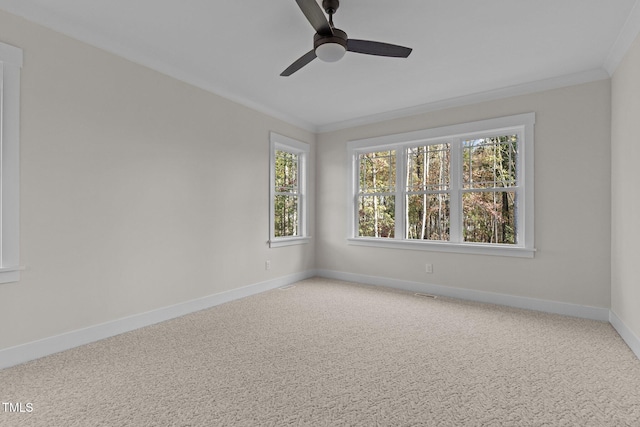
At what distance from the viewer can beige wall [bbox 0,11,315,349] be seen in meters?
2.39

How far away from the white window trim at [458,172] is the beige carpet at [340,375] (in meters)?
0.90

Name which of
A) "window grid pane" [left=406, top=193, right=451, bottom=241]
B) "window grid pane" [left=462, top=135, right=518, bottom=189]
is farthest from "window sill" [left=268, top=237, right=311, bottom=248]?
"window grid pane" [left=462, top=135, right=518, bottom=189]

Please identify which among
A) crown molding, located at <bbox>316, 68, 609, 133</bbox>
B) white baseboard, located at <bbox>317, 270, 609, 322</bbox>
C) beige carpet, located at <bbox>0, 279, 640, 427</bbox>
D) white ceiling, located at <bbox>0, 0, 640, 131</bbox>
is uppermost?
white ceiling, located at <bbox>0, 0, 640, 131</bbox>

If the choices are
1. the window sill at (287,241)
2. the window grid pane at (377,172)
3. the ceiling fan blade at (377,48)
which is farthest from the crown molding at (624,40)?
the window sill at (287,241)

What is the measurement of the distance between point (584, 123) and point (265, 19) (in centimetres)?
337

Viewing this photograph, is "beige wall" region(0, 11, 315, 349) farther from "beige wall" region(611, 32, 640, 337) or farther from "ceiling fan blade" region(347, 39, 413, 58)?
"beige wall" region(611, 32, 640, 337)

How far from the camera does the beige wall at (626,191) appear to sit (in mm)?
2523

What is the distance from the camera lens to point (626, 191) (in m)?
2.77

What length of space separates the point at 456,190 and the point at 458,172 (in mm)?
239

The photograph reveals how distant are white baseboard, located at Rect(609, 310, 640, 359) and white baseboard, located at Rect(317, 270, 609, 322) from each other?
15 cm

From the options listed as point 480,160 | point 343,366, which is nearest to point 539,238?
point 480,160

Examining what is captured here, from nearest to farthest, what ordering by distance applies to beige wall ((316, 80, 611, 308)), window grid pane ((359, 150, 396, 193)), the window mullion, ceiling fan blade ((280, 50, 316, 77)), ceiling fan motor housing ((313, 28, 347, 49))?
ceiling fan motor housing ((313, 28, 347, 49)) → ceiling fan blade ((280, 50, 316, 77)) → beige wall ((316, 80, 611, 308)) → the window mullion → window grid pane ((359, 150, 396, 193))

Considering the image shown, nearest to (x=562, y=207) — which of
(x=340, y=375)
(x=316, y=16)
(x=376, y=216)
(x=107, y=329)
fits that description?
(x=376, y=216)

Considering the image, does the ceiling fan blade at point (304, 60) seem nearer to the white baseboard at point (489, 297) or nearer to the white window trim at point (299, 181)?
the white window trim at point (299, 181)
